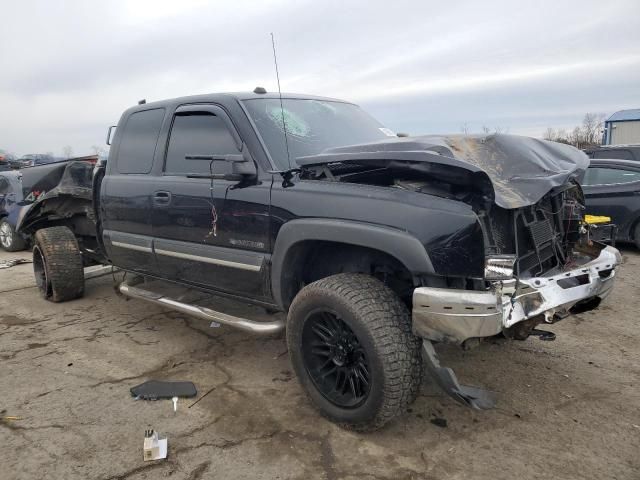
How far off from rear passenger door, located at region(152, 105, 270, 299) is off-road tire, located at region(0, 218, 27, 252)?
6.88 meters

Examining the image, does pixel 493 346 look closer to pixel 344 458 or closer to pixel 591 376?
pixel 591 376

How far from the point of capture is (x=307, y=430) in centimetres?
294

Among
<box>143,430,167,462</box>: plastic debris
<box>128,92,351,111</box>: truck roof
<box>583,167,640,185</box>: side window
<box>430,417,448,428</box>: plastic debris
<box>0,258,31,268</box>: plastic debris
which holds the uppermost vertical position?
<box>128,92,351,111</box>: truck roof

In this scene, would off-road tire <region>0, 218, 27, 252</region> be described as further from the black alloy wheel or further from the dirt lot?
the black alloy wheel

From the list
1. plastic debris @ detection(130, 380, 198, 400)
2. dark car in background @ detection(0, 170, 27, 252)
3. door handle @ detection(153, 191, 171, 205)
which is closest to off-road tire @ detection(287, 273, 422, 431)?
plastic debris @ detection(130, 380, 198, 400)

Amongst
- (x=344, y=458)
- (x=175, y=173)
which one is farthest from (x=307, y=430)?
(x=175, y=173)

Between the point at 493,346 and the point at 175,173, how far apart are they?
2921 mm

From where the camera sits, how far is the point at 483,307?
2398 mm

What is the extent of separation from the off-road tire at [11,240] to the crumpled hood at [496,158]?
8.53 meters

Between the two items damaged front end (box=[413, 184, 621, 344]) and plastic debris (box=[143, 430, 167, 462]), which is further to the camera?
plastic debris (box=[143, 430, 167, 462])

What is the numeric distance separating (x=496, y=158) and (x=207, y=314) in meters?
2.23

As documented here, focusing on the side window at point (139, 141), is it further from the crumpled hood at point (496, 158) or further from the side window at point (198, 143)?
the crumpled hood at point (496, 158)

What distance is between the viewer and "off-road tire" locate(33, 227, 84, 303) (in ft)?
18.0

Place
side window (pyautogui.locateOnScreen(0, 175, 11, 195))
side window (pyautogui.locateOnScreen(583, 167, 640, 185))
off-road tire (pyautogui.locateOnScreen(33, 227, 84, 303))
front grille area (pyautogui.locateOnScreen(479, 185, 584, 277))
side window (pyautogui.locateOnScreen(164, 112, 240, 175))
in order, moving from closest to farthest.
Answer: front grille area (pyautogui.locateOnScreen(479, 185, 584, 277)) < side window (pyautogui.locateOnScreen(164, 112, 240, 175)) < off-road tire (pyautogui.locateOnScreen(33, 227, 84, 303)) < side window (pyautogui.locateOnScreen(583, 167, 640, 185)) < side window (pyautogui.locateOnScreen(0, 175, 11, 195))
